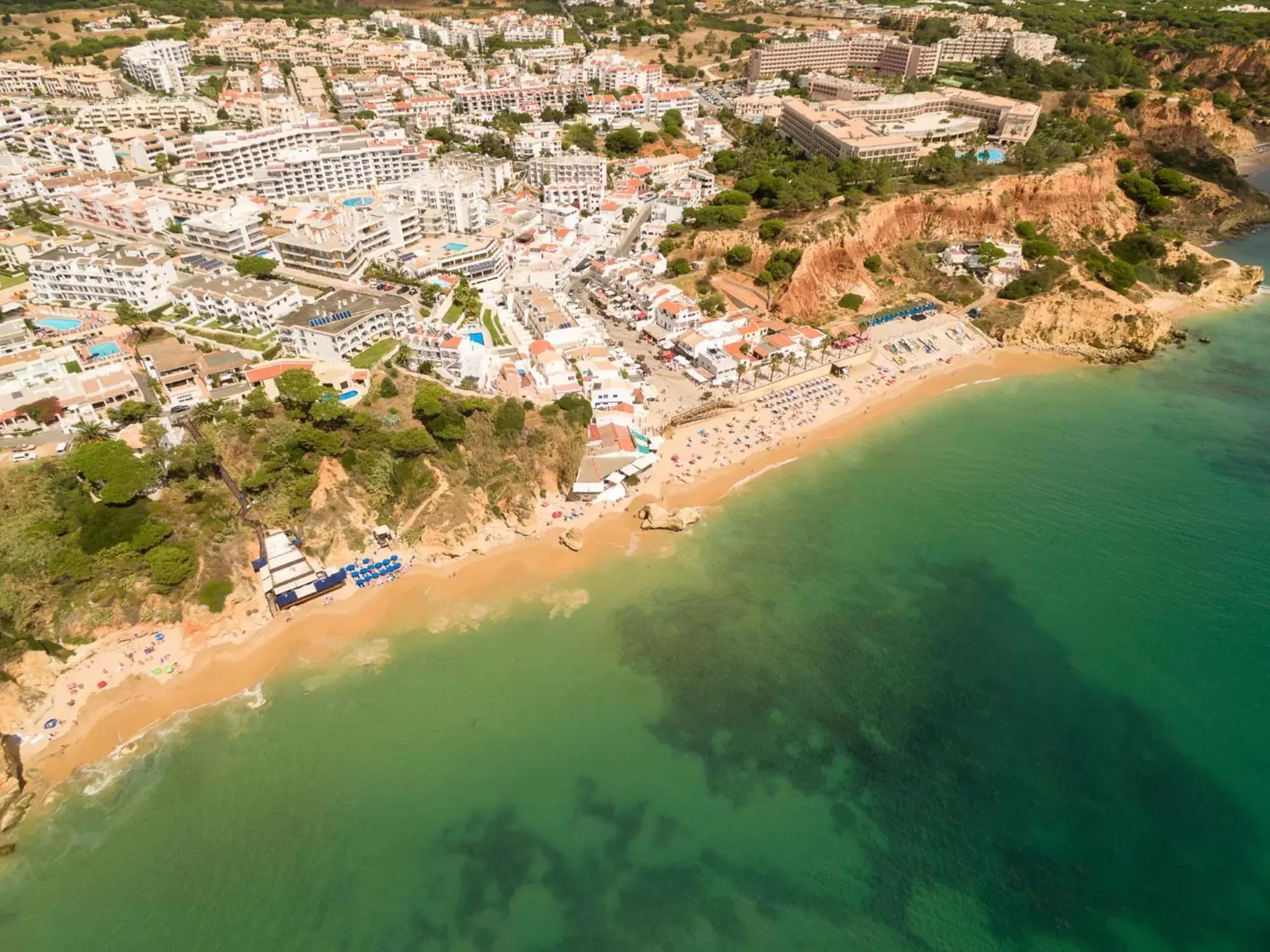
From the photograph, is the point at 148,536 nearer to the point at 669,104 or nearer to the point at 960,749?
the point at 960,749

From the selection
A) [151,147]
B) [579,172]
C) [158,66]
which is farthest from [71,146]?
[579,172]

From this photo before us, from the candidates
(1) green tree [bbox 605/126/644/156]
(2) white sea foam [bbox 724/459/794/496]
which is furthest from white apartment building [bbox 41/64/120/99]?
(2) white sea foam [bbox 724/459/794/496]

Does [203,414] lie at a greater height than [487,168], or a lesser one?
lesser

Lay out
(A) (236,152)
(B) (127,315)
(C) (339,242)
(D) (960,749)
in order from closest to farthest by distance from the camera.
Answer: (D) (960,749)
(B) (127,315)
(C) (339,242)
(A) (236,152)

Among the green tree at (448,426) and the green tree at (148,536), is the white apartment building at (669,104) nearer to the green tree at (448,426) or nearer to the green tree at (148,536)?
the green tree at (448,426)

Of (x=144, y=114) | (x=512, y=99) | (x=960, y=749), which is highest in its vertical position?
(x=144, y=114)

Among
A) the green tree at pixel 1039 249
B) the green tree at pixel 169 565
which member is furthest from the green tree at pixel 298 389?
the green tree at pixel 1039 249

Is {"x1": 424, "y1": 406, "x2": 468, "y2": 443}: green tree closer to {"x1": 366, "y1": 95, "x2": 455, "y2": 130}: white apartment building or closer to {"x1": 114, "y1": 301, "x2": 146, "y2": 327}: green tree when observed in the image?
{"x1": 114, "y1": 301, "x2": 146, "y2": 327}: green tree
